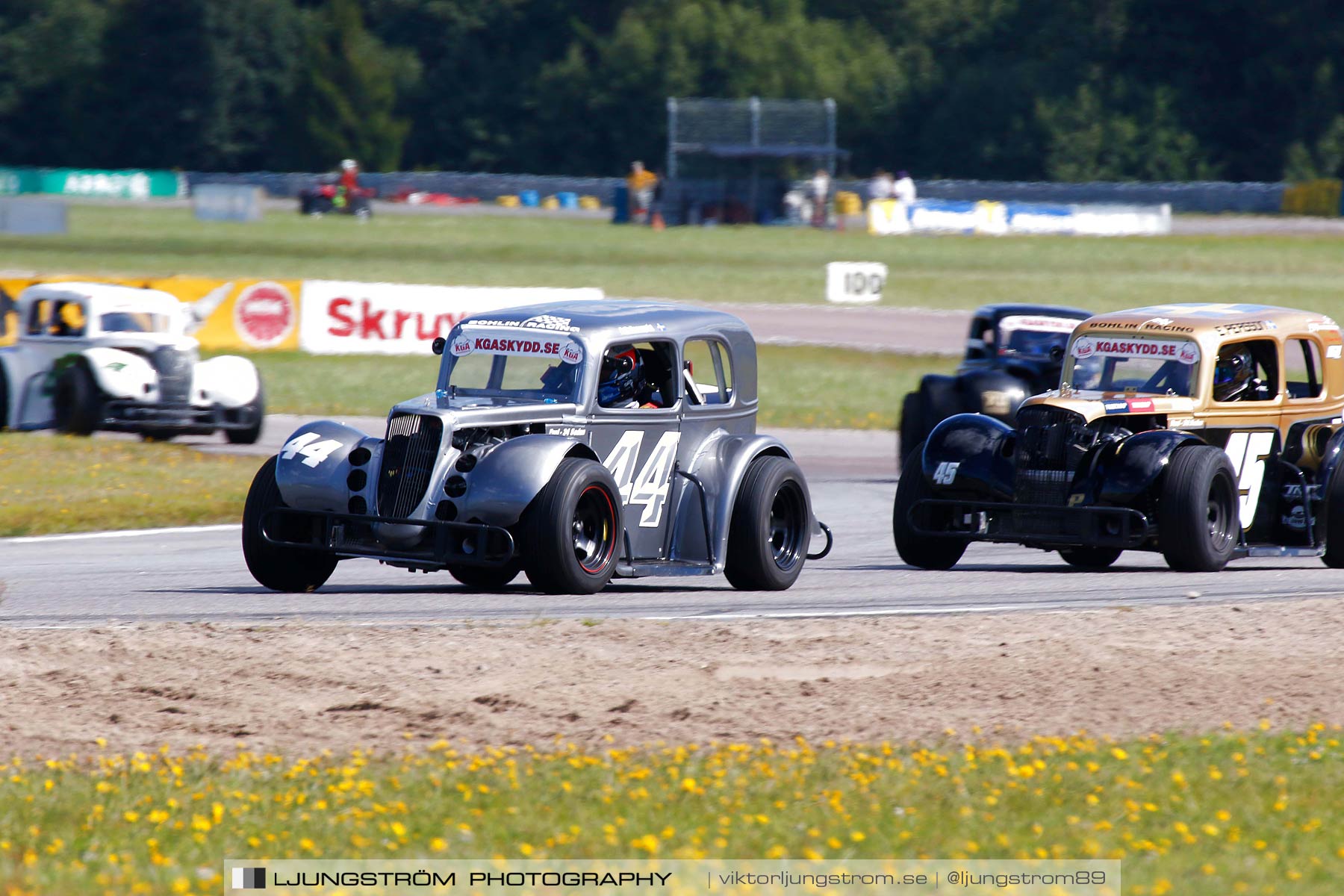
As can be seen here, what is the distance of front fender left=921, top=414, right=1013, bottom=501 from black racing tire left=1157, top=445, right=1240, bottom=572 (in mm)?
1024

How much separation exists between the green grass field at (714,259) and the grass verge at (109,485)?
20.4 meters

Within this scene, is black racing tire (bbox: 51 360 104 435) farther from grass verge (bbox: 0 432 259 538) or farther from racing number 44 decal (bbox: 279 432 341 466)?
racing number 44 decal (bbox: 279 432 341 466)

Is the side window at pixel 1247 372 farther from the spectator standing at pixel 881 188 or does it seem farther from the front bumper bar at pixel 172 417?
the spectator standing at pixel 881 188

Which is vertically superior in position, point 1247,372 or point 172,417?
point 1247,372

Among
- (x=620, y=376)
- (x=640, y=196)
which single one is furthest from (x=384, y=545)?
(x=640, y=196)

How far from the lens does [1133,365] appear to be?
12.6m

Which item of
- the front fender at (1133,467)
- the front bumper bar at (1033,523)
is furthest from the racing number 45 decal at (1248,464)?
the front bumper bar at (1033,523)

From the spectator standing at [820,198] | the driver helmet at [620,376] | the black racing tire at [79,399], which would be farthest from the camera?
the spectator standing at [820,198]

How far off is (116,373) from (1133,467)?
1153 cm

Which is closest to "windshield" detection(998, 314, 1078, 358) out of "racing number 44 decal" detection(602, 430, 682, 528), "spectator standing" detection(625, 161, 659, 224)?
"racing number 44 decal" detection(602, 430, 682, 528)

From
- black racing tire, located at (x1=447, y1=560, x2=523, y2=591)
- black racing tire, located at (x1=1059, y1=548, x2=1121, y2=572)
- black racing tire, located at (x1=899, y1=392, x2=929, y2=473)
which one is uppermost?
black racing tire, located at (x1=899, y1=392, x2=929, y2=473)

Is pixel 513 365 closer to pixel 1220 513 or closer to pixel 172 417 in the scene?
pixel 1220 513

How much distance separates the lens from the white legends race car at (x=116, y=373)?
1947 centimetres

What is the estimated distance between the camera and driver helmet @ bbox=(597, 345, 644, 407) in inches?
436
